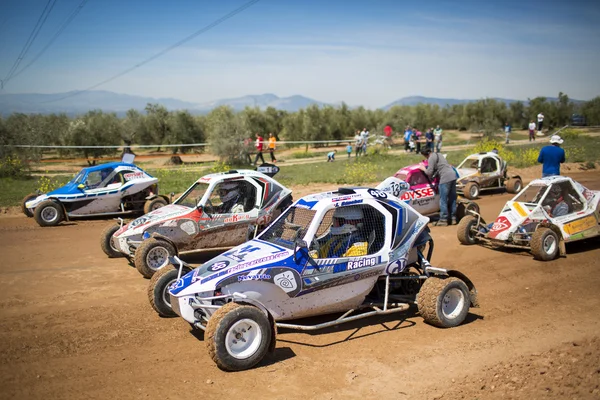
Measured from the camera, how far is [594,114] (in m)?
58.4

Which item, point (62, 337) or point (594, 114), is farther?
point (594, 114)

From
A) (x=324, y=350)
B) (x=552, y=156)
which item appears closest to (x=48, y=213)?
(x=324, y=350)

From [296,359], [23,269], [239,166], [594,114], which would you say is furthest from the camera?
[594,114]

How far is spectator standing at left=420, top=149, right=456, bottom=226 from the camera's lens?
1352 centimetres

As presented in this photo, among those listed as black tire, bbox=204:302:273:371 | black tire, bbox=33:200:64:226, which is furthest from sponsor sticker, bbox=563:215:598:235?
black tire, bbox=33:200:64:226

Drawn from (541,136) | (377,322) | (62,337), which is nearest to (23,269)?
(62,337)

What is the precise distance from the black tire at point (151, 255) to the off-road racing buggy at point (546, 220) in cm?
647

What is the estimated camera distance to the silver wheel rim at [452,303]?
7.12 m

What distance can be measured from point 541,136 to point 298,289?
47.5 metres

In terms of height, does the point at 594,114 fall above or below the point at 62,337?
above

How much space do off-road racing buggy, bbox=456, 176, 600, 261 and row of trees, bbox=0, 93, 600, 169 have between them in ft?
68.2

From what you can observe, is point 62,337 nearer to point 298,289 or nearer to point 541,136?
point 298,289

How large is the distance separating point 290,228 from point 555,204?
22.7ft

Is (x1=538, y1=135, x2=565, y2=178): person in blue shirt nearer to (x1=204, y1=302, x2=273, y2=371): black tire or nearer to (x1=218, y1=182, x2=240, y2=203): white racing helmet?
(x1=218, y1=182, x2=240, y2=203): white racing helmet
